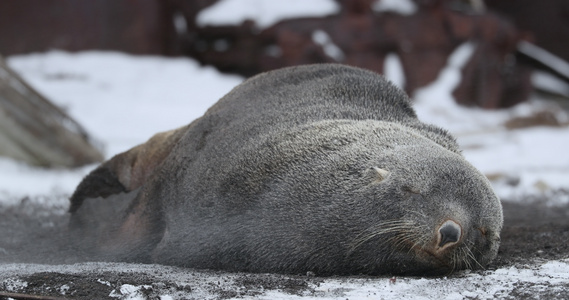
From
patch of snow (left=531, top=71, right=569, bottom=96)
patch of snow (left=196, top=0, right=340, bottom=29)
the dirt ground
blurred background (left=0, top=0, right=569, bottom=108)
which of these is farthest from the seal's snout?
patch of snow (left=531, top=71, right=569, bottom=96)

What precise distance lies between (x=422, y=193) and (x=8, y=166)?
16.4ft

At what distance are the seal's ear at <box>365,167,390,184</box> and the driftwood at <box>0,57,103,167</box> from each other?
15.4ft

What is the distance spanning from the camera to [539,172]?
28.5 feet

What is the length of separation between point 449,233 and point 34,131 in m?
5.23

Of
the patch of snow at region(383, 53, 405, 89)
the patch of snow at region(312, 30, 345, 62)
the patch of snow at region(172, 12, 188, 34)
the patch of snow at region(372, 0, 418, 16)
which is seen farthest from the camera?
the patch of snow at region(383, 53, 405, 89)

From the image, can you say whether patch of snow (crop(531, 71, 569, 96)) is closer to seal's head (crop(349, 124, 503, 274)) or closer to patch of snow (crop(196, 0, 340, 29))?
patch of snow (crop(196, 0, 340, 29))

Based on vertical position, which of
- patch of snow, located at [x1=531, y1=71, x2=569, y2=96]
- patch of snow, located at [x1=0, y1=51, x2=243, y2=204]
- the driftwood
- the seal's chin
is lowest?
the seal's chin

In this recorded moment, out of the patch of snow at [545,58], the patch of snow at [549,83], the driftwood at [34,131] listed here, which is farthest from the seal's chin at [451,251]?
the patch of snow at [549,83]

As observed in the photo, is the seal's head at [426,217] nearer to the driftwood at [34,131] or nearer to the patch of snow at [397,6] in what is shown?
the driftwood at [34,131]

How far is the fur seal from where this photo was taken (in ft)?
10.7

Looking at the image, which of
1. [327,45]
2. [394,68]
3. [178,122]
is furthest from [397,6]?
[178,122]

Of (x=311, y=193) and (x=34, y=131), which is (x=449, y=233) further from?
(x=34, y=131)

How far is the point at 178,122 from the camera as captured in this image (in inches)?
376

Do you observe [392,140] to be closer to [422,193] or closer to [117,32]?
[422,193]
